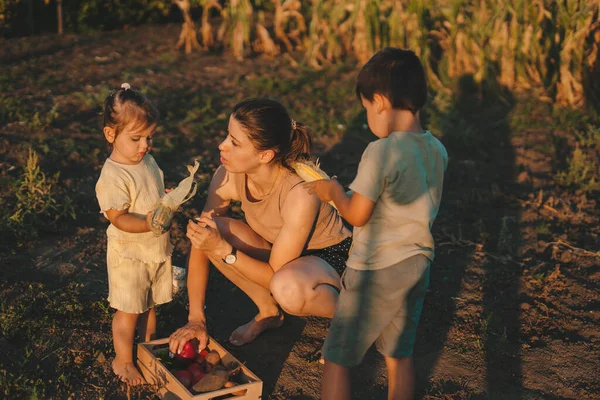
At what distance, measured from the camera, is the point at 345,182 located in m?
5.71

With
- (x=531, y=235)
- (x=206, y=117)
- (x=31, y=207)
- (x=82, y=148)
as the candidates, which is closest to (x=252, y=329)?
(x=31, y=207)

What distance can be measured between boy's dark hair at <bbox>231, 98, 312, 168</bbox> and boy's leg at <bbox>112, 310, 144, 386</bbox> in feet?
3.05

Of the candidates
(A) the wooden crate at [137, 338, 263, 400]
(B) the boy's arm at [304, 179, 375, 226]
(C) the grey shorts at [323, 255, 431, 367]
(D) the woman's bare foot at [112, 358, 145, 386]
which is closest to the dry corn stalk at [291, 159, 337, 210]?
(B) the boy's arm at [304, 179, 375, 226]

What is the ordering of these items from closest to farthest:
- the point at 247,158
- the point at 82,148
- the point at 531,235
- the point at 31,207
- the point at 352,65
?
1. the point at 247,158
2. the point at 31,207
3. the point at 531,235
4. the point at 82,148
5. the point at 352,65

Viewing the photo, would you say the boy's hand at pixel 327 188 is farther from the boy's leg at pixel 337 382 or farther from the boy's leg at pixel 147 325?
the boy's leg at pixel 147 325

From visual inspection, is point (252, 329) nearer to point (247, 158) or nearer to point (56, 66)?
point (247, 158)

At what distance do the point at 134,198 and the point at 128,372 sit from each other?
0.76 meters

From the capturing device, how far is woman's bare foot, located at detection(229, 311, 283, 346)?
3.67 m

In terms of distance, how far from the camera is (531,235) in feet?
16.3

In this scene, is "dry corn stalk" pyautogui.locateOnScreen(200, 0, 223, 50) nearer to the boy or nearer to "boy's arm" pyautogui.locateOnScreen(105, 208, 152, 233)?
"boy's arm" pyautogui.locateOnScreen(105, 208, 152, 233)

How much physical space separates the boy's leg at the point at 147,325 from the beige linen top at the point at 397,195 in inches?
43.8

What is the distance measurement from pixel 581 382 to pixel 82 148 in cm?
394

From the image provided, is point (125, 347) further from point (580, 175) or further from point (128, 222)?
point (580, 175)

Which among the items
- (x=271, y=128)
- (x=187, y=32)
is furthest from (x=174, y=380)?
(x=187, y=32)
